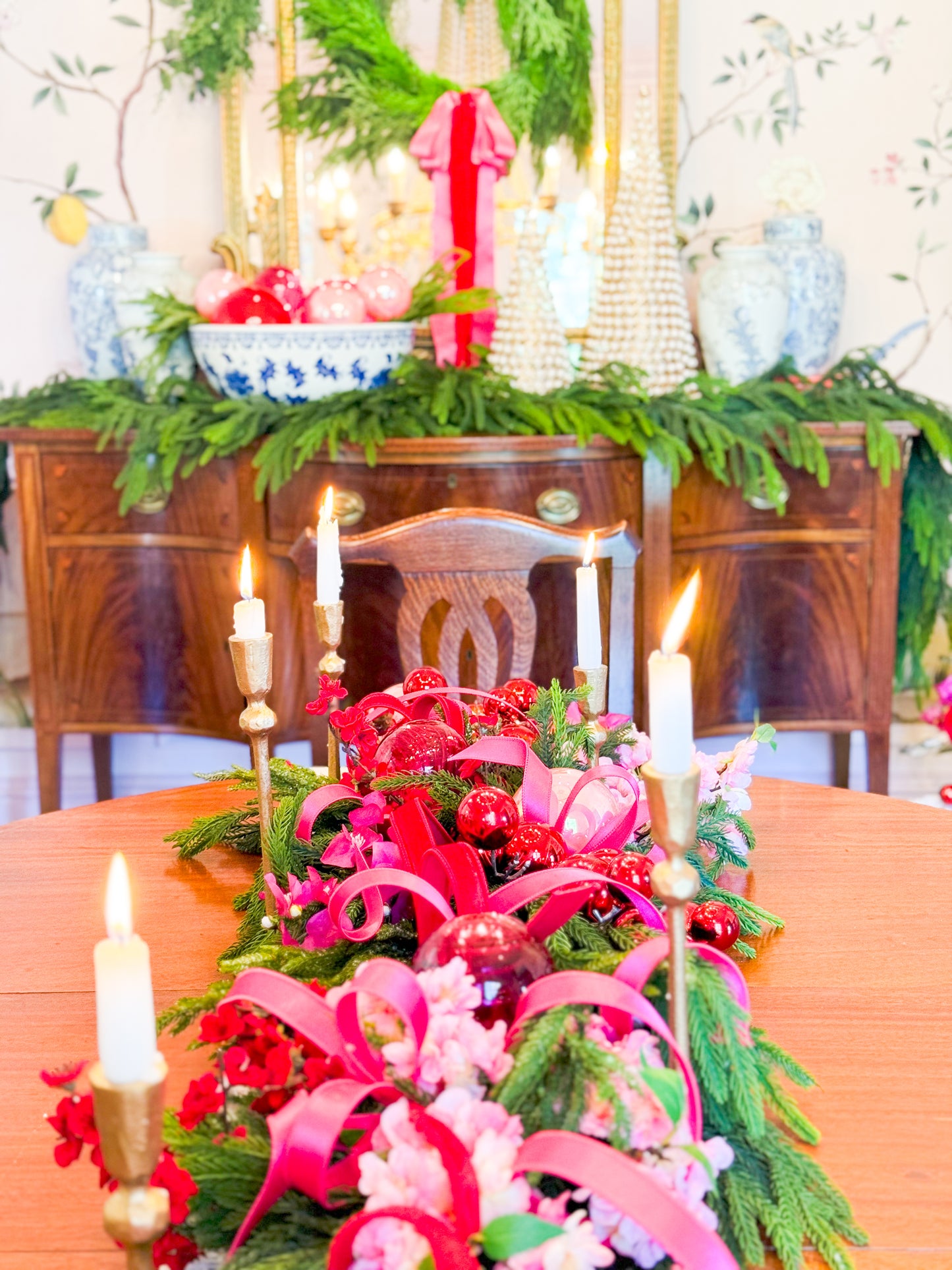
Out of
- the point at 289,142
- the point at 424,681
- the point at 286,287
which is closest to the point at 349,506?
the point at 286,287

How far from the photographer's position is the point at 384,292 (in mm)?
2090

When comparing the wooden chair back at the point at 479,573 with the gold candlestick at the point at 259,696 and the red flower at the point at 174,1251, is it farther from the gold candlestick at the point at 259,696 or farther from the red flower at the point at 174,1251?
the red flower at the point at 174,1251

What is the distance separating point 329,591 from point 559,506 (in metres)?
1.14

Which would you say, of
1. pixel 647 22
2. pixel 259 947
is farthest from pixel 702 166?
pixel 259 947

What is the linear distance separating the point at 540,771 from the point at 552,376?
1.40 meters

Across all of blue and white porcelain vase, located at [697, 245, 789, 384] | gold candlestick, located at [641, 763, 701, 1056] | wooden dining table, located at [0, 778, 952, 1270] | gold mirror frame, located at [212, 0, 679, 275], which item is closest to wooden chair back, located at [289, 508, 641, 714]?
wooden dining table, located at [0, 778, 952, 1270]

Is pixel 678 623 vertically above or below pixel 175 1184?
above

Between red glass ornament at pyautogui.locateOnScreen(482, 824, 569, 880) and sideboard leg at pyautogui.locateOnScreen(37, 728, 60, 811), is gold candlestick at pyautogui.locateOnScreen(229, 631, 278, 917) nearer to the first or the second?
red glass ornament at pyautogui.locateOnScreen(482, 824, 569, 880)

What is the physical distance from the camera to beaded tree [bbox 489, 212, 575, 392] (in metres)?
2.12

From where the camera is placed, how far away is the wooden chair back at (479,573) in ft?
4.40

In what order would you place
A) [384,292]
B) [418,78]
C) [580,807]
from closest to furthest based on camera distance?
[580,807] < [384,292] < [418,78]

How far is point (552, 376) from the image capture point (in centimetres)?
213

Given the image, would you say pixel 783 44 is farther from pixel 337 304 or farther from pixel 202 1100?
pixel 202 1100

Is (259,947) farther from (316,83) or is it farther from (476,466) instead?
(316,83)
